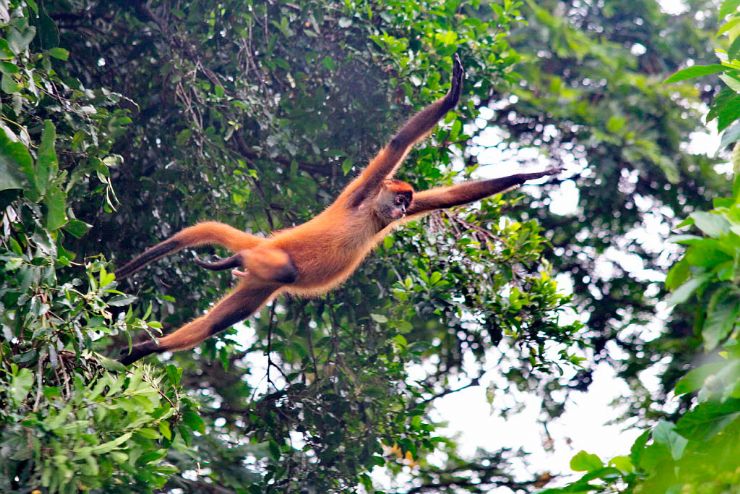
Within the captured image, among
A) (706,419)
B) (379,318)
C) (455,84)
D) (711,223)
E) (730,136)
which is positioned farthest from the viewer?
(379,318)

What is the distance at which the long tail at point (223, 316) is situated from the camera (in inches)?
211

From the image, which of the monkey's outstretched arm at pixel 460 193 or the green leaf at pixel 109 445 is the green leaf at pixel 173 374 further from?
the monkey's outstretched arm at pixel 460 193

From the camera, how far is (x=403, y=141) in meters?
5.30

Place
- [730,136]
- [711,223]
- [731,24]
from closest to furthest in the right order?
[711,223], [730,136], [731,24]

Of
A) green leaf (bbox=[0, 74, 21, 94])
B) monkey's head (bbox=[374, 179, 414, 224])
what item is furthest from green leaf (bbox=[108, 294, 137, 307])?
monkey's head (bbox=[374, 179, 414, 224])

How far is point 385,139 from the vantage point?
21.3 feet

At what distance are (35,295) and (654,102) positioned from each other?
25.5 ft

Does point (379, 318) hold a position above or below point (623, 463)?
above

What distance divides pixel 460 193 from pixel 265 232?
1.99m

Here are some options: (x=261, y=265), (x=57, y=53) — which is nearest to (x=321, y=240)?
(x=261, y=265)

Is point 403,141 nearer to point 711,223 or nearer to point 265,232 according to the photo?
point 265,232

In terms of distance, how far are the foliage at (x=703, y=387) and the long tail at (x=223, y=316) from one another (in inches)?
136

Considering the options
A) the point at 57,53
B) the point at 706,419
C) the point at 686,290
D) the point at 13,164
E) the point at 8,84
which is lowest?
the point at 706,419

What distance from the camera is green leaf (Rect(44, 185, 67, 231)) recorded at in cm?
365
